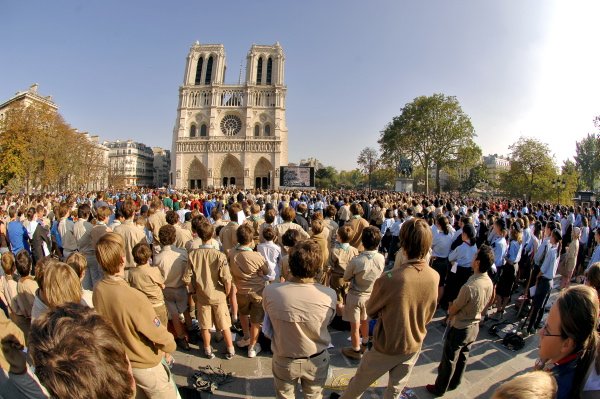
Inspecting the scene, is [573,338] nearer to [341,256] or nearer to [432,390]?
[432,390]

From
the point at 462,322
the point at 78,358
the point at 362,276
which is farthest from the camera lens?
the point at 362,276

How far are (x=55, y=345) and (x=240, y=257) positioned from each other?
3002mm

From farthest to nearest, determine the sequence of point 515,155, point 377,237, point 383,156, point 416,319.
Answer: point 383,156 → point 515,155 → point 377,237 → point 416,319

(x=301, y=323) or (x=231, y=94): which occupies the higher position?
(x=231, y=94)

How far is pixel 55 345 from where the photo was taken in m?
1.08

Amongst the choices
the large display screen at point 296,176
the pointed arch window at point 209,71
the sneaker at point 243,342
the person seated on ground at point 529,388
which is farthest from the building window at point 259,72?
the person seated on ground at point 529,388

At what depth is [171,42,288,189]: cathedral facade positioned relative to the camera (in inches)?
2008

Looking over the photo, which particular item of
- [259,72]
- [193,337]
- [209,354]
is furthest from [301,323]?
[259,72]

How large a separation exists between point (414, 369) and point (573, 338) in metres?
2.52

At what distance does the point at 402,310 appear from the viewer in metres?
2.52

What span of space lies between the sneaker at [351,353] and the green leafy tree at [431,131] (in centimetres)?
3585

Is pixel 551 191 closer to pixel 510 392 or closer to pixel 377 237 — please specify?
pixel 377 237

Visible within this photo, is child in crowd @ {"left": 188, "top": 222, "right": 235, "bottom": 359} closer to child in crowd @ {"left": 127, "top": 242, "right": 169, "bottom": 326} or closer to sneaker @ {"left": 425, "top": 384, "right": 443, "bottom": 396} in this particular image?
child in crowd @ {"left": 127, "top": 242, "right": 169, "bottom": 326}

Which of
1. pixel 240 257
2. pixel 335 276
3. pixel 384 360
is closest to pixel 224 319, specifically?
pixel 240 257
